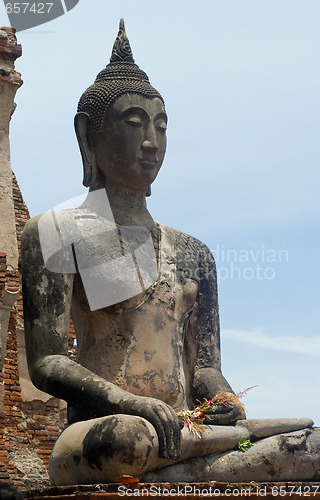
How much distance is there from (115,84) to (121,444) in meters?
3.03

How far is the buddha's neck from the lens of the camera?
848cm

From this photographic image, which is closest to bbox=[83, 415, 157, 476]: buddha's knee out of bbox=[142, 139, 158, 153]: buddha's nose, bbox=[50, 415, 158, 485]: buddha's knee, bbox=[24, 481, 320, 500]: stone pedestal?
bbox=[50, 415, 158, 485]: buddha's knee

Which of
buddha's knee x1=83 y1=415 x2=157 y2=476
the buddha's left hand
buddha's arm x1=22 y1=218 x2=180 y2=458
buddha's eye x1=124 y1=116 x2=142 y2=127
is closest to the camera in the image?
buddha's knee x1=83 y1=415 x2=157 y2=476

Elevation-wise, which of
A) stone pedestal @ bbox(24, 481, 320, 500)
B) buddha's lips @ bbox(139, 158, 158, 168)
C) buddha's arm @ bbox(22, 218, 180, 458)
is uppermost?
buddha's lips @ bbox(139, 158, 158, 168)

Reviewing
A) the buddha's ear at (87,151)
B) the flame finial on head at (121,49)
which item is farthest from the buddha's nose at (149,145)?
the flame finial on head at (121,49)

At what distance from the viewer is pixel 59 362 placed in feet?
25.2

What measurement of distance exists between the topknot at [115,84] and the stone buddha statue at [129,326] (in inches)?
0.5

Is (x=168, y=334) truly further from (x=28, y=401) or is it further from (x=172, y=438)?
(x=28, y=401)

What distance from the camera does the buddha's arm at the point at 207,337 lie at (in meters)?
8.35

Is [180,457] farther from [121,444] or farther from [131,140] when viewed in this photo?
[131,140]

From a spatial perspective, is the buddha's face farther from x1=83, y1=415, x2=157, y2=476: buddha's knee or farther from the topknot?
x1=83, y1=415, x2=157, y2=476: buddha's knee

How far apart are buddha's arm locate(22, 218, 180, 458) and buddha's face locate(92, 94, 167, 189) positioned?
31.0 inches

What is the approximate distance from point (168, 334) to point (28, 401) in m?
9.70

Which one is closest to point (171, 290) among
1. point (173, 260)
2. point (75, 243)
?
point (173, 260)
